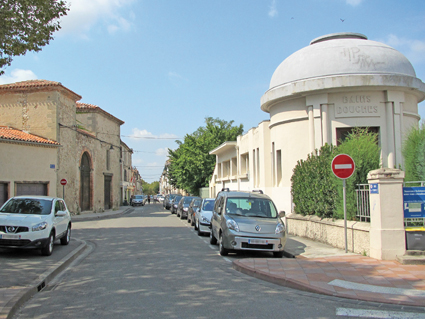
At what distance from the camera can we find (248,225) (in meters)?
10.4

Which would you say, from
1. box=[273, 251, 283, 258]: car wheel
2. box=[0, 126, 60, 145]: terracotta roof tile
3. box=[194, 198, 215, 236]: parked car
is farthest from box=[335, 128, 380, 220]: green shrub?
box=[0, 126, 60, 145]: terracotta roof tile

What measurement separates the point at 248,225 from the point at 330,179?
3.43 m

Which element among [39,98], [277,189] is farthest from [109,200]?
[277,189]

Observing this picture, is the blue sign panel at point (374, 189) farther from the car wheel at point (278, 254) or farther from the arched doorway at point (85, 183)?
the arched doorway at point (85, 183)

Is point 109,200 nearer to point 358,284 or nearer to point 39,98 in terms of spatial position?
point 39,98

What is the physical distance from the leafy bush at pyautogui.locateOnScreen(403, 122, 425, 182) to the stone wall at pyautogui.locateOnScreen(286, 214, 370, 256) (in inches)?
98.1

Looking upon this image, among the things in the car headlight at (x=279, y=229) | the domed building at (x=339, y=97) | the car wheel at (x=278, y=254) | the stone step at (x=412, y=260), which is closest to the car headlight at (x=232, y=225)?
the car headlight at (x=279, y=229)

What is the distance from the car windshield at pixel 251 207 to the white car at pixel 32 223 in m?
4.96

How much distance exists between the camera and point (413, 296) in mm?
6223

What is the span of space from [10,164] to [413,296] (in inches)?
940

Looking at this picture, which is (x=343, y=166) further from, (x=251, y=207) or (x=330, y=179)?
(x=251, y=207)

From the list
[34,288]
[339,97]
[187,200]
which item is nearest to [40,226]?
[34,288]

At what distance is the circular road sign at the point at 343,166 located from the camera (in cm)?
1024

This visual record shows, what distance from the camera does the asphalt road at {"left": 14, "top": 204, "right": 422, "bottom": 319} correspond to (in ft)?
17.9
